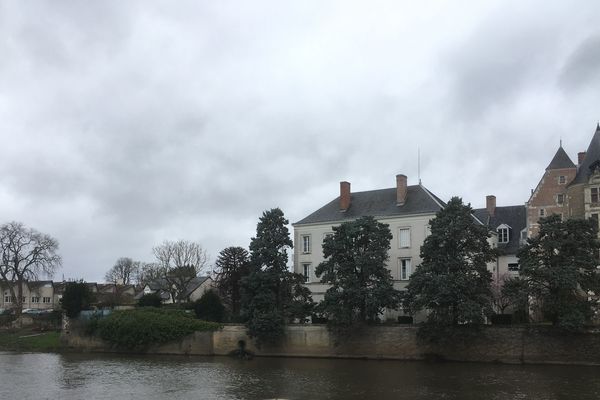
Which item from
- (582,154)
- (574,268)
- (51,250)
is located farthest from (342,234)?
(51,250)

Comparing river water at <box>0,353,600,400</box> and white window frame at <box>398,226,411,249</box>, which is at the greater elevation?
white window frame at <box>398,226,411,249</box>

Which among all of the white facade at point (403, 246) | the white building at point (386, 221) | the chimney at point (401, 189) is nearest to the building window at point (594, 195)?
the white building at point (386, 221)

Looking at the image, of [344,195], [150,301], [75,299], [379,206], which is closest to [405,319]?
[379,206]

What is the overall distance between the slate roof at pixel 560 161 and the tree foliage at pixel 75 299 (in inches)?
1797

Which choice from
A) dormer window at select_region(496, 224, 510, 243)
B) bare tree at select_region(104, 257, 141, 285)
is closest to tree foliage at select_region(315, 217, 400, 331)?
dormer window at select_region(496, 224, 510, 243)

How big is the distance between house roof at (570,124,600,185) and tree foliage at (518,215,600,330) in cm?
917

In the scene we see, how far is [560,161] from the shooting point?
50.1m

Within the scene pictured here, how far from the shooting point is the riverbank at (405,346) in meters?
38.4

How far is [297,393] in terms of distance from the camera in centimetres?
2734

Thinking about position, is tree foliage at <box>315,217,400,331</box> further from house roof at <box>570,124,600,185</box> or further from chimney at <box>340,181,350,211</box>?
house roof at <box>570,124,600,185</box>

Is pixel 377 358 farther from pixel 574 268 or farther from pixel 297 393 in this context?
pixel 297 393

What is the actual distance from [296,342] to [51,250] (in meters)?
43.3

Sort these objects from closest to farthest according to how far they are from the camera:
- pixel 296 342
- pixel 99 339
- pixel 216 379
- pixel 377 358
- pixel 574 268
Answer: pixel 216 379, pixel 574 268, pixel 377 358, pixel 296 342, pixel 99 339

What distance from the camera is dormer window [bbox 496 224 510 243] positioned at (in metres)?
55.2
